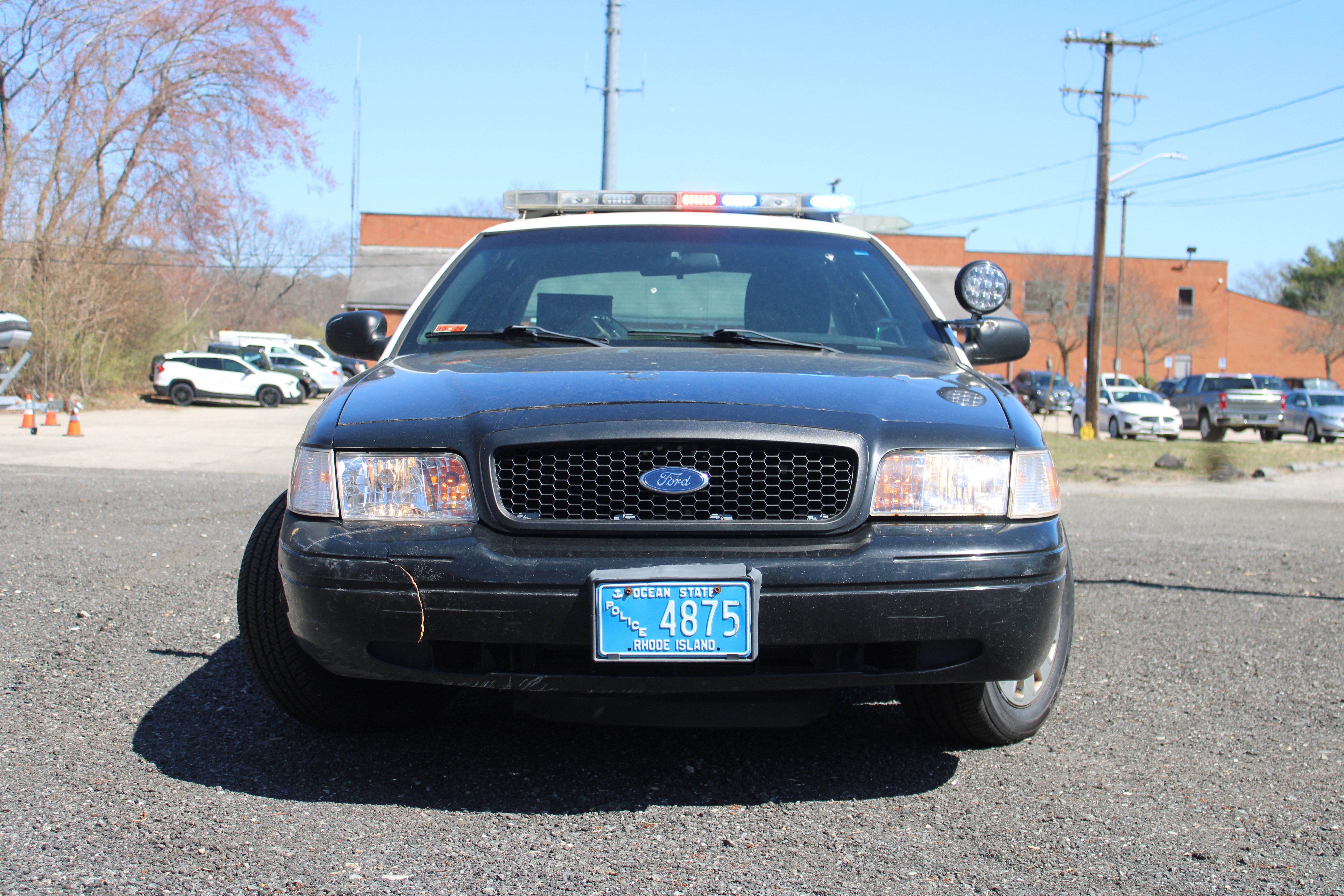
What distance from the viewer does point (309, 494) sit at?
107 inches

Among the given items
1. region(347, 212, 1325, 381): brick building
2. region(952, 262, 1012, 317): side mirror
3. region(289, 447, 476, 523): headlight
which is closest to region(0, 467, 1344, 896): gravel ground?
region(289, 447, 476, 523): headlight

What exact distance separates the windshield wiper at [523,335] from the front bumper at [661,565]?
1.03 metres

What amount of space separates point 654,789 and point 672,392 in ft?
3.27

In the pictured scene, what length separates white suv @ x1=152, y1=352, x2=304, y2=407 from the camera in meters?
31.2

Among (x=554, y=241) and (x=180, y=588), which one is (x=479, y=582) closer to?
(x=554, y=241)

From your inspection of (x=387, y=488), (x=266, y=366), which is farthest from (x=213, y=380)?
(x=387, y=488)

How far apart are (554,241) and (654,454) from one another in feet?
5.57

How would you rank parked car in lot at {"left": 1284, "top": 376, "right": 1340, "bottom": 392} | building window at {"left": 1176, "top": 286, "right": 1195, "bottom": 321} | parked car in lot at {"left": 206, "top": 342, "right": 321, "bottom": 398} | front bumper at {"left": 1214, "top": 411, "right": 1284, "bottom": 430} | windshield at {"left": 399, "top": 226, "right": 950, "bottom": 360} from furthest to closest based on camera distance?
building window at {"left": 1176, "top": 286, "right": 1195, "bottom": 321}
parked car in lot at {"left": 1284, "top": 376, "right": 1340, "bottom": 392}
parked car in lot at {"left": 206, "top": 342, "right": 321, "bottom": 398}
front bumper at {"left": 1214, "top": 411, "right": 1284, "bottom": 430}
windshield at {"left": 399, "top": 226, "right": 950, "bottom": 360}

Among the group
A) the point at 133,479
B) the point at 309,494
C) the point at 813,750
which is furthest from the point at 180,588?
the point at 133,479

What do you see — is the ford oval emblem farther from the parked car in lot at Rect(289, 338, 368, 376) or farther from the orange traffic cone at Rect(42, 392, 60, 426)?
the parked car in lot at Rect(289, 338, 368, 376)

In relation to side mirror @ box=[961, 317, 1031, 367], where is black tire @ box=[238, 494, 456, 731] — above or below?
below

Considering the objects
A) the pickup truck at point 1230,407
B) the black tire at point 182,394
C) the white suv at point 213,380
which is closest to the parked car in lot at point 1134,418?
the pickup truck at point 1230,407

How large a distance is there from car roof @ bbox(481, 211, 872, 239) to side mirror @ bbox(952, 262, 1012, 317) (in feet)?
1.45

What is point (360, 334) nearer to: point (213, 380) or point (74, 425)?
point (74, 425)
